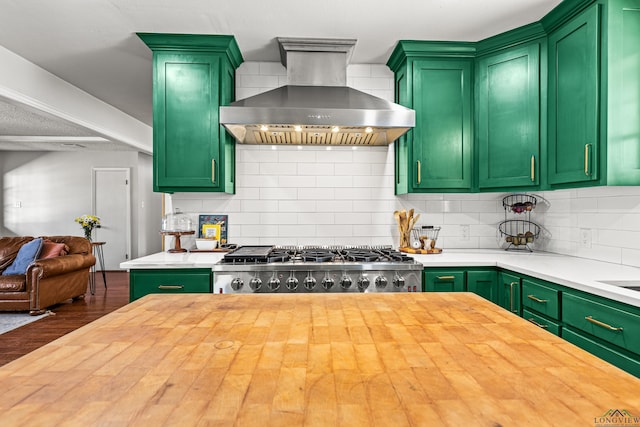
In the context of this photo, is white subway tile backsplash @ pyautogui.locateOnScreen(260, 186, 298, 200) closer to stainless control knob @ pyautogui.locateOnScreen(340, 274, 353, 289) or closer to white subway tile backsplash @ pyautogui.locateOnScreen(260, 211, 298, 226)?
white subway tile backsplash @ pyautogui.locateOnScreen(260, 211, 298, 226)

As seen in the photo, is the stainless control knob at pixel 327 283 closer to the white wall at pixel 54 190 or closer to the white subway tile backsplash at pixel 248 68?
the white subway tile backsplash at pixel 248 68

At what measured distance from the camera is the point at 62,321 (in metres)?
4.30

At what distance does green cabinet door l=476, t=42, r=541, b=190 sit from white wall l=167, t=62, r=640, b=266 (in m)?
0.52

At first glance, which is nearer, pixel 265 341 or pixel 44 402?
pixel 44 402

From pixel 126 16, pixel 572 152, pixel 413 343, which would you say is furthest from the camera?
pixel 126 16

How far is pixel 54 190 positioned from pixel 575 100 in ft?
29.1

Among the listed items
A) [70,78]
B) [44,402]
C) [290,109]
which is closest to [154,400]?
Answer: [44,402]

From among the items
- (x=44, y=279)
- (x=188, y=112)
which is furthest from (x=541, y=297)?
(x=44, y=279)

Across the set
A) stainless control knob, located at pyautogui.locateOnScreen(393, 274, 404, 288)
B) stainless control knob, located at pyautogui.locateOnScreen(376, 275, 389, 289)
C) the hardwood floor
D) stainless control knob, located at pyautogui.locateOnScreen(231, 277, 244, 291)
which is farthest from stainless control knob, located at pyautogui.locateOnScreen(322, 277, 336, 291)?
the hardwood floor

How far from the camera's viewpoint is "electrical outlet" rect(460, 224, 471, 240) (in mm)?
3363

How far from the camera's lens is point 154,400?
2.24 ft

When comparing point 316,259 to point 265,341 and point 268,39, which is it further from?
point 268,39

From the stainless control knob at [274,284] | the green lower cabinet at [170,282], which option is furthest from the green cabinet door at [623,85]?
the green lower cabinet at [170,282]

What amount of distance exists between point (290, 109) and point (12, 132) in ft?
20.5
